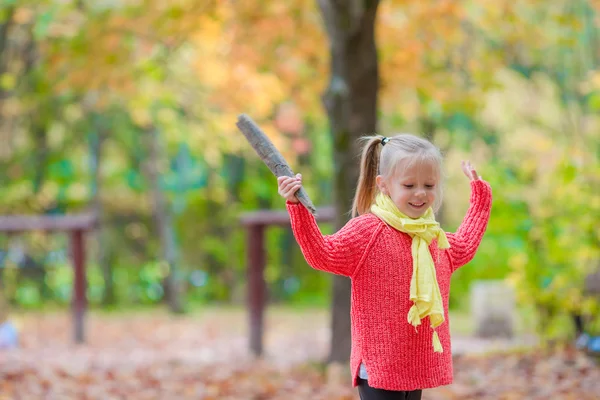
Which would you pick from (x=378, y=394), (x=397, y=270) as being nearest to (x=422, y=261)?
(x=397, y=270)

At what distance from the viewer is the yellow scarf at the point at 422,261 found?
2.48m

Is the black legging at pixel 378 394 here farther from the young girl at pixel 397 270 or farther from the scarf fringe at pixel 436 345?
the scarf fringe at pixel 436 345

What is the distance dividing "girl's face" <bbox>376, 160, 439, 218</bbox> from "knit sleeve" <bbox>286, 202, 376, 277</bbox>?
0.12m

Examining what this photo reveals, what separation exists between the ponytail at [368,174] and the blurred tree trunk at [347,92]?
2.63 m

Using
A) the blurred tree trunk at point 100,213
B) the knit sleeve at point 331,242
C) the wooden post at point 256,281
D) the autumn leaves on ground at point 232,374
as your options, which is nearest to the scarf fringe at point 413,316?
the knit sleeve at point 331,242

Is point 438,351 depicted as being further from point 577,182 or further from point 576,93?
point 576,93

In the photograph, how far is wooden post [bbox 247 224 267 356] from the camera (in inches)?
312

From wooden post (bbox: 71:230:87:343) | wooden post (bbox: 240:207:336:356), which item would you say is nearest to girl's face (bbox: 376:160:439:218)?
wooden post (bbox: 240:207:336:356)

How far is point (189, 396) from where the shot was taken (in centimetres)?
512

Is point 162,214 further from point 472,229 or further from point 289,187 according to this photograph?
point 289,187

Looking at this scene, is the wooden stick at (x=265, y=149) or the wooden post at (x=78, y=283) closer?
the wooden stick at (x=265, y=149)

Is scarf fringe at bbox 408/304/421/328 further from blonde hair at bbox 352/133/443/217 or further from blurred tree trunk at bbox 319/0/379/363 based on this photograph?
blurred tree trunk at bbox 319/0/379/363

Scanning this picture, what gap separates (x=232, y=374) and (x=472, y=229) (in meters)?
3.58

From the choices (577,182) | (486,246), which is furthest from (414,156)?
(486,246)
